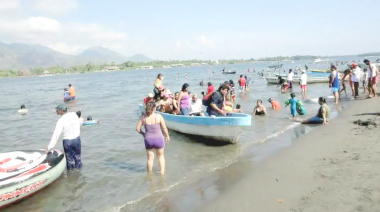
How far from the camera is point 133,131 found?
14.3m

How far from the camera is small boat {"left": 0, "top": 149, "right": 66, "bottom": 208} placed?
6.43 meters

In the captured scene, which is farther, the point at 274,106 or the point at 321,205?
the point at 274,106

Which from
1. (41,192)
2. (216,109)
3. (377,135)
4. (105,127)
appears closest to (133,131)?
(105,127)

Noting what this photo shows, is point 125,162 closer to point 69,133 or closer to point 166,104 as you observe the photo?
point 69,133

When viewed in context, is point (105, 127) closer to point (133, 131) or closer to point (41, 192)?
point (133, 131)

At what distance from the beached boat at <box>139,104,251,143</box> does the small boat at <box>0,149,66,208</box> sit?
4.70 metres

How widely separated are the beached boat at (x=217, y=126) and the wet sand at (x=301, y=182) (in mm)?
1553

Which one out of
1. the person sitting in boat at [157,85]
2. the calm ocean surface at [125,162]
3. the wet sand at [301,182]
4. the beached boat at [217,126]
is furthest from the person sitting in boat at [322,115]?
the person sitting in boat at [157,85]

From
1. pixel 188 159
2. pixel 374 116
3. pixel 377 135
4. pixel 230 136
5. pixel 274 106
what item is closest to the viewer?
pixel 377 135

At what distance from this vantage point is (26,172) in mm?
6879

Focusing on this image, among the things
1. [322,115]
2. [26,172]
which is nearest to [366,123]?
[322,115]

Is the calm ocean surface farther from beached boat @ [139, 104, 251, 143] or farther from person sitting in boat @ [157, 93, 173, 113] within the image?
person sitting in boat @ [157, 93, 173, 113]

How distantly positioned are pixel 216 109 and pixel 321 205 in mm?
5677

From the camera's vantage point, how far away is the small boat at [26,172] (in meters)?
6.43
